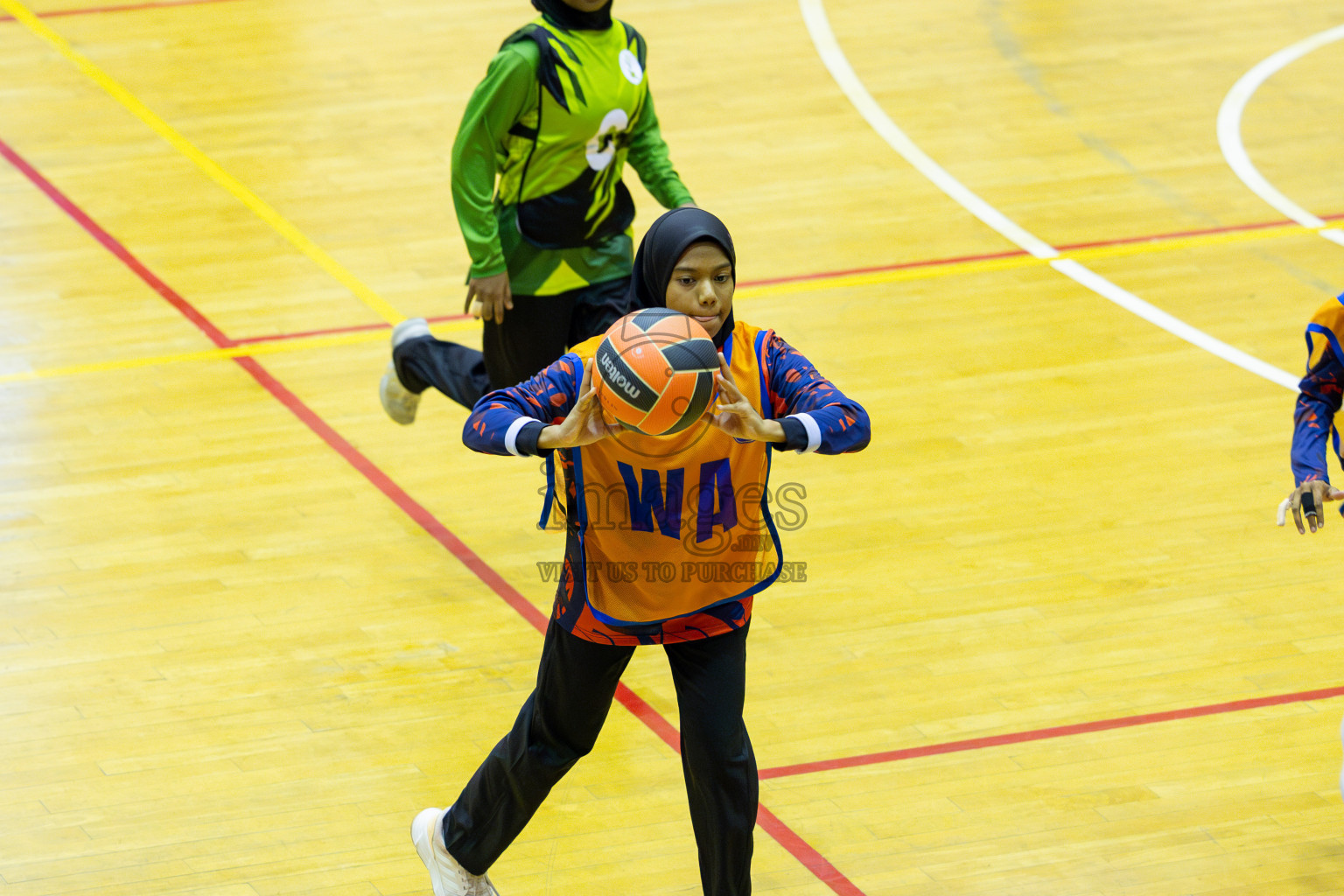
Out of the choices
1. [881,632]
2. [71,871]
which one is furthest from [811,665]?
[71,871]

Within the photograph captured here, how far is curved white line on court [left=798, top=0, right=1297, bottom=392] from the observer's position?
7.90 meters

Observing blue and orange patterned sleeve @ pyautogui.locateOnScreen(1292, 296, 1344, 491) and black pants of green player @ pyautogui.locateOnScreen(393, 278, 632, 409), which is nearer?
blue and orange patterned sleeve @ pyautogui.locateOnScreen(1292, 296, 1344, 491)

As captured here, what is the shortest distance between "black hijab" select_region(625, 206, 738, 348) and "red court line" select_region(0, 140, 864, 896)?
171 centimetres

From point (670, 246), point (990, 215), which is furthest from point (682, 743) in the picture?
point (990, 215)

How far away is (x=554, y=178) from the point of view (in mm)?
5684

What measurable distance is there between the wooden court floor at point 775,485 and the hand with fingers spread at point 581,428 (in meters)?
1.64

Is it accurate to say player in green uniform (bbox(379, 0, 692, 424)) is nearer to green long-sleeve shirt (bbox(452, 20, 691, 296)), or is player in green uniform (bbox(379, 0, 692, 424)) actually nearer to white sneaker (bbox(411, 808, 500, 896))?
green long-sleeve shirt (bbox(452, 20, 691, 296))

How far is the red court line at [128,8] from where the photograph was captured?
12.0m

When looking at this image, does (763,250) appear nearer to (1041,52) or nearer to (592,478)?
(1041,52)

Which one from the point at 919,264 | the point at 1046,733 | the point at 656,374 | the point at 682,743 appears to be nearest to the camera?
the point at 656,374

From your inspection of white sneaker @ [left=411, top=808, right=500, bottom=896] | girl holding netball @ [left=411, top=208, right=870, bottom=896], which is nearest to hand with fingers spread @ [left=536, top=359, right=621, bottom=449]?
girl holding netball @ [left=411, top=208, right=870, bottom=896]

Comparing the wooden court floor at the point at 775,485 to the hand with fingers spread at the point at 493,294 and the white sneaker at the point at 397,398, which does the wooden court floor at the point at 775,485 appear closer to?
the white sneaker at the point at 397,398

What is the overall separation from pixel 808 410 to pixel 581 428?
0.53 meters

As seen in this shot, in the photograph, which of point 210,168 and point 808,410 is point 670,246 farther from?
point 210,168
